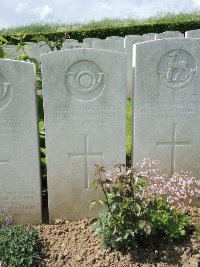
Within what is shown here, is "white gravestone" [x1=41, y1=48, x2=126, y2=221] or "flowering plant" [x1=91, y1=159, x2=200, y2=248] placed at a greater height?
"white gravestone" [x1=41, y1=48, x2=126, y2=221]

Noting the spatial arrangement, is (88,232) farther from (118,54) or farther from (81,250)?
(118,54)

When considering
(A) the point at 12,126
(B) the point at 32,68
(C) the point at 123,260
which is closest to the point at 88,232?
(C) the point at 123,260

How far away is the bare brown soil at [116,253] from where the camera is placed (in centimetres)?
310

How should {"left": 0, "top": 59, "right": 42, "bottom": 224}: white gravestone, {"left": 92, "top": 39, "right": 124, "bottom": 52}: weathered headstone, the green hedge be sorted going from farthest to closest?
the green hedge, {"left": 92, "top": 39, "right": 124, "bottom": 52}: weathered headstone, {"left": 0, "top": 59, "right": 42, "bottom": 224}: white gravestone

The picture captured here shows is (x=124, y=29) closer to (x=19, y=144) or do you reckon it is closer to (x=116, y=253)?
(x=19, y=144)

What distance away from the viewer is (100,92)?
11.5 feet

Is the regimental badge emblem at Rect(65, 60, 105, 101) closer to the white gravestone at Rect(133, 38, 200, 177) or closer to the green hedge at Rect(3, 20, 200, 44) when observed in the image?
the white gravestone at Rect(133, 38, 200, 177)

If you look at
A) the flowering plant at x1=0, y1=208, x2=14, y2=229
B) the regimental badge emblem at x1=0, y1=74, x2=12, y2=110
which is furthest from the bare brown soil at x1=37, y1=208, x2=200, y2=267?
the regimental badge emblem at x1=0, y1=74, x2=12, y2=110

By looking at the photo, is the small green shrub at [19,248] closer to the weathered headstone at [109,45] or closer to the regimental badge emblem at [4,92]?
the regimental badge emblem at [4,92]

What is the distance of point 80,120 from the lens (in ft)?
11.7

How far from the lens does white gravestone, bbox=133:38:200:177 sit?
3629 millimetres

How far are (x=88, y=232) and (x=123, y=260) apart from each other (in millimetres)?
571

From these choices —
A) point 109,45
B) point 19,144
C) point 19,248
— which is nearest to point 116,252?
point 19,248

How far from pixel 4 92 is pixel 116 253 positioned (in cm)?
171
